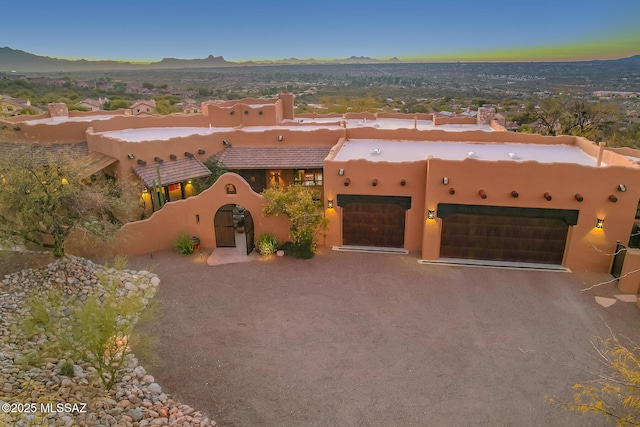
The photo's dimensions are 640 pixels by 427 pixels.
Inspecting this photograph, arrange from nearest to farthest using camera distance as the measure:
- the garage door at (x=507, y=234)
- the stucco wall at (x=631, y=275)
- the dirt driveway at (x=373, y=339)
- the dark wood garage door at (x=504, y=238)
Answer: the dirt driveway at (x=373, y=339)
the stucco wall at (x=631, y=275)
the garage door at (x=507, y=234)
the dark wood garage door at (x=504, y=238)

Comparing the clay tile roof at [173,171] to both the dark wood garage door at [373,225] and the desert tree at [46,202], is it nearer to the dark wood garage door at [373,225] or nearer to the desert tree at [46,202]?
the desert tree at [46,202]

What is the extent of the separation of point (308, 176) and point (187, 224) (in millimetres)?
7929

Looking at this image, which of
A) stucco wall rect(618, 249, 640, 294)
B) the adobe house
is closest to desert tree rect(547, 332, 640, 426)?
stucco wall rect(618, 249, 640, 294)

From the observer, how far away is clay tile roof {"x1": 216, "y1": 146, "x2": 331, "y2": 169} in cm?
2388

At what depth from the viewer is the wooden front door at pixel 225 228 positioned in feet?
66.6

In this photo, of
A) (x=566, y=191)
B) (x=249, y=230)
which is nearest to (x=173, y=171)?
(x=249, y=230)

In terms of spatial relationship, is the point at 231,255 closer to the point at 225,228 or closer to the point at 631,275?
the point at 225,228

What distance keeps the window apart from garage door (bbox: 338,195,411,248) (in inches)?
237

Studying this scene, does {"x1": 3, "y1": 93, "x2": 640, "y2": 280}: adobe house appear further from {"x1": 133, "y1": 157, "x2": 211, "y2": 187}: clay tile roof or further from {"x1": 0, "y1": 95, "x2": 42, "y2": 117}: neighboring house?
{"x1": 0, "y1": 95, "x2": 42, "y2": 117}: neighboring house

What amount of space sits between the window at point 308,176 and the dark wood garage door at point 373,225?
6014mm

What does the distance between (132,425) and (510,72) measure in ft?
451

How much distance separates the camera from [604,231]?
56.6ft

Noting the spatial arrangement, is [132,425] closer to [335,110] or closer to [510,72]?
[335,110]

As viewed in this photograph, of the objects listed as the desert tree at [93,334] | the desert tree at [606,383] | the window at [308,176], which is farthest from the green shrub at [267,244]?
the desert tree at [606,383]
